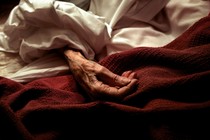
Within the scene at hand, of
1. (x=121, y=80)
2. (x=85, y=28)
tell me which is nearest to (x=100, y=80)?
(x=121, y=80)

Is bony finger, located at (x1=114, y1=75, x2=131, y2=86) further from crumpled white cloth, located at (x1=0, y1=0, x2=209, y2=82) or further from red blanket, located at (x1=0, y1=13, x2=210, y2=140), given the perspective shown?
crumpled white cloth, located at (x1=0, y1=0, x2=209, y2=82)

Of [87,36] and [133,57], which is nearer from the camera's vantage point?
[133,57]

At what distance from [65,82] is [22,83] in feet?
0.48

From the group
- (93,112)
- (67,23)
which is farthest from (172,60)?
(67,23)

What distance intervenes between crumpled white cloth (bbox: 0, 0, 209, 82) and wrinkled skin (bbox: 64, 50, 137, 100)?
A: 3.2 inches

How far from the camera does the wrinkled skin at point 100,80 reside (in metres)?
0.68

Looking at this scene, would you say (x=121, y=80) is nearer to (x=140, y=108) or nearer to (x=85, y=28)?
(x=140, y=108)

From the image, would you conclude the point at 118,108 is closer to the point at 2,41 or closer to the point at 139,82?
the point at 139,82

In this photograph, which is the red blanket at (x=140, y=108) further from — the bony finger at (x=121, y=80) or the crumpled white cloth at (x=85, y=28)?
the crumpled white cloth at (x=85, y=28)

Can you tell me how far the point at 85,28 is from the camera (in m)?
0.84

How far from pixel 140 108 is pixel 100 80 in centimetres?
16

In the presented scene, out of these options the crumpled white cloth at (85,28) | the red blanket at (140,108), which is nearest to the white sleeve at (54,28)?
the crumpled white cloth at (85,28)

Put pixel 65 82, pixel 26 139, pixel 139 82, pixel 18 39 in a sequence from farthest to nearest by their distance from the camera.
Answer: pixel 18 39 < pixel 65 82 < pixel 139 82 < pixel 26 139

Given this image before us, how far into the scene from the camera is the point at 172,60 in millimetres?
699
